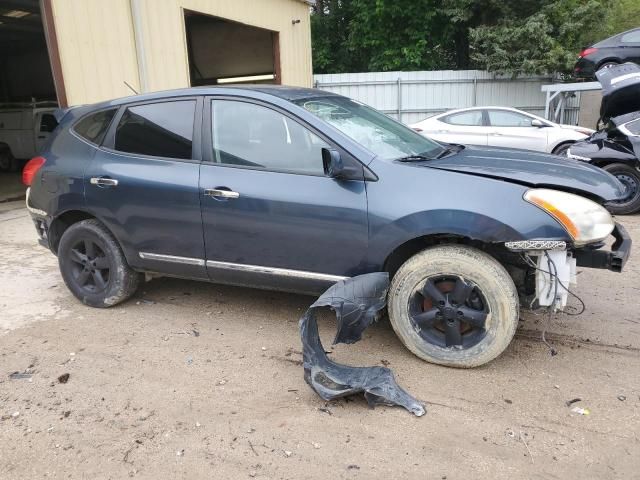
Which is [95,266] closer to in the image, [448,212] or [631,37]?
[448,212]

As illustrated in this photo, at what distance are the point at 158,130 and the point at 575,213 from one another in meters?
2.94

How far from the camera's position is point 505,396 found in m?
2.97

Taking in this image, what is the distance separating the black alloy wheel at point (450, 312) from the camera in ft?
10.3

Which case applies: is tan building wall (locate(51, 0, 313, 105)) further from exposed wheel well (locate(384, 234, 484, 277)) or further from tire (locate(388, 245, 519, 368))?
tire (locate(388, 245, 519, 368))

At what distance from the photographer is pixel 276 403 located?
2.97 m

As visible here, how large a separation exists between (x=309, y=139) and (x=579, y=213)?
1.71 meters

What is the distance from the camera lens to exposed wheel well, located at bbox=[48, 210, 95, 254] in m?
4.34

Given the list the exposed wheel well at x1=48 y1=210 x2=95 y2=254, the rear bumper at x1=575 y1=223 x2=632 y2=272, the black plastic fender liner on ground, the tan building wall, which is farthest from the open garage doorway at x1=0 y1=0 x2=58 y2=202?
the rear bumper at x1=575 y1=223 x2=632 y2=272

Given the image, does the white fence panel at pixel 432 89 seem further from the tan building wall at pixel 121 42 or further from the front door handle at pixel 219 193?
the front door handle at pixel 219 193

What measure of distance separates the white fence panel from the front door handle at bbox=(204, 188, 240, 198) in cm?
1411

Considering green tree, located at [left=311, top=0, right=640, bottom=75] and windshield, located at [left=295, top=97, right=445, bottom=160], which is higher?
green tree, located at [left=311, top=0, right=640, bottom=75]

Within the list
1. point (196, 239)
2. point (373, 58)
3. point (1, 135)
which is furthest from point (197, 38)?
point (196, 239)

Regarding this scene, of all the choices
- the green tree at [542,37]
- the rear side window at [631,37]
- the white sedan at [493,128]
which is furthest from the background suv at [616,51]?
the green tree at [542,37]

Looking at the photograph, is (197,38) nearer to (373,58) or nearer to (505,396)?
(373,58)
